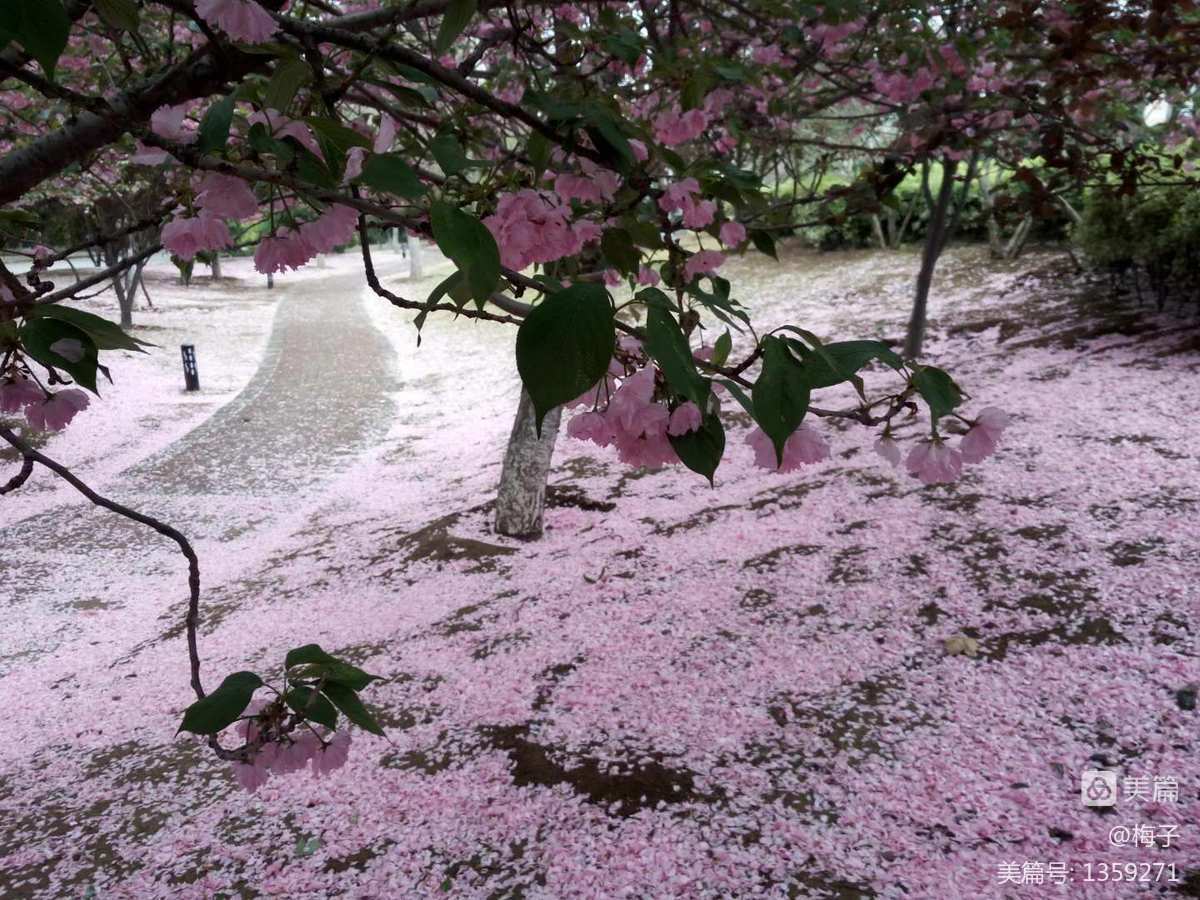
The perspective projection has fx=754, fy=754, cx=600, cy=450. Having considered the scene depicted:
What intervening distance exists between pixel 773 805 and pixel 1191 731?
0.85 metres

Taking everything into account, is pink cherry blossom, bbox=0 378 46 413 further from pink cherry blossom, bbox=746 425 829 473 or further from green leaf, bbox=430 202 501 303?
pink cherry blossom, bbox=746 425 829 473

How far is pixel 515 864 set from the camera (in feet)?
4.81

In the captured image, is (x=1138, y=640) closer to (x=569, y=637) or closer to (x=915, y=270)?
(x=569, y=637)

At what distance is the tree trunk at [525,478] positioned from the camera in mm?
3271

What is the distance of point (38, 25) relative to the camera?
52cm

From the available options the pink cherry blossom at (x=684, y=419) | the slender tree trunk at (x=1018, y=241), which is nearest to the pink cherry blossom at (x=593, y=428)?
the pink cherry blossom at (x=684, y=419)

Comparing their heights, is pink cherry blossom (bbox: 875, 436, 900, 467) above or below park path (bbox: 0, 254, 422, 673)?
above

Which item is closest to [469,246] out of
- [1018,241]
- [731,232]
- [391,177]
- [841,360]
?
[391,177]

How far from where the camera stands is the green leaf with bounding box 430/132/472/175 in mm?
722

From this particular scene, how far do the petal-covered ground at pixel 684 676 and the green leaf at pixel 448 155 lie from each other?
126 centimetres

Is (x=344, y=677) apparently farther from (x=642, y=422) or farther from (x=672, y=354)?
(x=672, y=354)

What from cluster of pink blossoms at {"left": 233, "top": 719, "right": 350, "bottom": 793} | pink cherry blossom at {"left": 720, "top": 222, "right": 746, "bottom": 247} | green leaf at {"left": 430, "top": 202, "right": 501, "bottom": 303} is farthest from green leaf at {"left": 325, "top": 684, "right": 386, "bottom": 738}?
pink cherry blossom at {"left": 720, "top": 222, "right": 746, "bottom": 247}

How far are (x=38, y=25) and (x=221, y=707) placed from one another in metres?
0.58

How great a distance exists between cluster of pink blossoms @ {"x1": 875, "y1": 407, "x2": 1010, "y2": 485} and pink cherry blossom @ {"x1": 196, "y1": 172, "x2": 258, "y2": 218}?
0.74m
